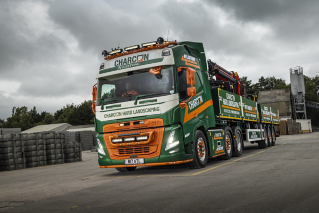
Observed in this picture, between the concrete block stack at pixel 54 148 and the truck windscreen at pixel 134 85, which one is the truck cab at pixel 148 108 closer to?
the truck windscreen at pixel 134 85

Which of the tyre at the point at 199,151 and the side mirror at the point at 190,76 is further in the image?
the tyre at the point at 199,151

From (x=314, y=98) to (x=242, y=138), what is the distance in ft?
231

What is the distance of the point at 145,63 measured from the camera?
925cm

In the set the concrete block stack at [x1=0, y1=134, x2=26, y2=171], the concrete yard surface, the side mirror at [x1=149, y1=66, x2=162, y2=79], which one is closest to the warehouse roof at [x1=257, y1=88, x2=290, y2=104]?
the concrete block stack at [x1=0, y1=134, x2=26, y2=171]

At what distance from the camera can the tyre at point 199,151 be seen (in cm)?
941

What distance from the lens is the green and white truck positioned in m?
8.62

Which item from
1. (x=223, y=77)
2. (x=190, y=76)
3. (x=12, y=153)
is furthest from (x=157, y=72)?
(x=12, y=153)

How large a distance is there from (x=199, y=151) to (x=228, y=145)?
3067 millimetres

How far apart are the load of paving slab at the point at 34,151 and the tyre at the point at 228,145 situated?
993 cm

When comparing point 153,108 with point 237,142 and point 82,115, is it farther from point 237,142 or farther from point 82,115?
point 82,115

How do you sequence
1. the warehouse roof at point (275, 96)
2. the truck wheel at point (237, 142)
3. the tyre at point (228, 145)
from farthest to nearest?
1. the warehouse roof at point (275, 96)
2. the truck wheel at point (237, 142)
3. the tyre at point (228, 145)

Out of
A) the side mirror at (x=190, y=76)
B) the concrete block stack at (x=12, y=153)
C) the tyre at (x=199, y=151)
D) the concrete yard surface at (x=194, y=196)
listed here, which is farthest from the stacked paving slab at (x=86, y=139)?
the concrete yard surface at (x=194, y=196)

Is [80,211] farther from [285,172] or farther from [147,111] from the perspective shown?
[285,172]

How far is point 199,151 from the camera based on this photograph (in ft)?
31.9
